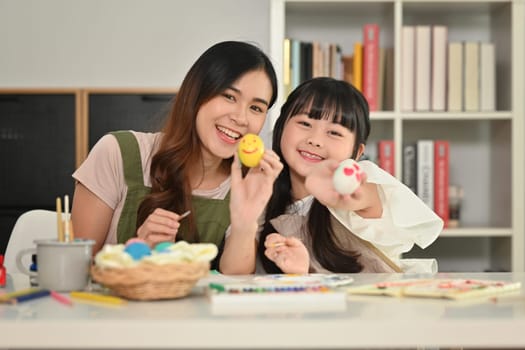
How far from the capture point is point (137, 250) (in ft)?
3.43

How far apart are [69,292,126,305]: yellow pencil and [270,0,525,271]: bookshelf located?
1.97 meters

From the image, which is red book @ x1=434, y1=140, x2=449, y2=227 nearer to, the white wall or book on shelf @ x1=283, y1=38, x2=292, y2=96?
book on shelf @ x1=283, y1=38, x2=292, y2=96

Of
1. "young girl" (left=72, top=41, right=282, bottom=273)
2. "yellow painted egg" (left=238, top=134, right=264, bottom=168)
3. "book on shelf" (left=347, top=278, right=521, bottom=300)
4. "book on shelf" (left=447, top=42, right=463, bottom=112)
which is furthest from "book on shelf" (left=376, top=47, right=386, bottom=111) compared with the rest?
"book on shelf" (left=347, top=278, right=521, bottom=300)

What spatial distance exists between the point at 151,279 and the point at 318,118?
0.91 meters

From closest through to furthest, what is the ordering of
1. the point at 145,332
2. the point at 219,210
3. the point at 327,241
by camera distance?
the point at 145,332 → the point at 327,241 → the point at 219,210

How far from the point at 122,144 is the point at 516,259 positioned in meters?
1.78

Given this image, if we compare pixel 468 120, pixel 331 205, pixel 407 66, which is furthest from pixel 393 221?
pixel 468 120

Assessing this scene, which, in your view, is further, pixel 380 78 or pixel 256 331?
pixel 380 78

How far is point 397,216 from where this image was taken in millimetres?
1616

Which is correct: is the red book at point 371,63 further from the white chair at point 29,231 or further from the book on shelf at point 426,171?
the white chair at point 29,231

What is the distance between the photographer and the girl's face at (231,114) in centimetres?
180

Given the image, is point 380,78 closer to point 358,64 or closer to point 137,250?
point 358,64

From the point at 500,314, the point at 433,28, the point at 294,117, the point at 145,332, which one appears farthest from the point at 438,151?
the point at 145,332

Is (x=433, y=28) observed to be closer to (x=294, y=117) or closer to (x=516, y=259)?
(x=516, y=259)
